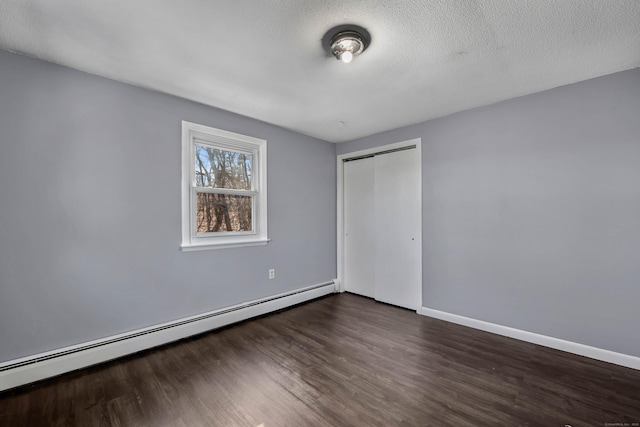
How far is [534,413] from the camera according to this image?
162 centimetres

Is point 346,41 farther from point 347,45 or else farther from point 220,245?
point 220,245

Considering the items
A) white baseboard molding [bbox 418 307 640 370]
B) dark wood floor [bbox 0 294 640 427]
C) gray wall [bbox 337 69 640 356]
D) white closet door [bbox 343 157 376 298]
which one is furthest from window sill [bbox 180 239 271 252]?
white baseboard molding [bbox 418 307 640 370]

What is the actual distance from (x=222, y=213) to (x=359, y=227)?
2105 millimetres

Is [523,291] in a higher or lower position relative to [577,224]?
lower

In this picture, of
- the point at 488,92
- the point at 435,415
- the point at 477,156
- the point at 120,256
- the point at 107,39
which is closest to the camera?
the point at 435,415

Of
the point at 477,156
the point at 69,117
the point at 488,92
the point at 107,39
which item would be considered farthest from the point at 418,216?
the point at 69,117

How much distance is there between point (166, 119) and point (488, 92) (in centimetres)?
321

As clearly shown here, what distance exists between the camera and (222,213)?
305 cm

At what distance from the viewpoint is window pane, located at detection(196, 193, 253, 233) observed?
2869mm

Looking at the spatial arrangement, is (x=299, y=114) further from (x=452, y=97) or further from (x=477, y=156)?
(x=477, y=156)

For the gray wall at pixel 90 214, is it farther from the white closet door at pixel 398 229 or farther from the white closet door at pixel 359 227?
the white closet door at pixel 398 229

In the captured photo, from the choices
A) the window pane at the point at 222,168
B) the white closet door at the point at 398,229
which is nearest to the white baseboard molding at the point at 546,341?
the white closet door at the point at 398,229

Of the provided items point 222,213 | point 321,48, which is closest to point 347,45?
point 321,48

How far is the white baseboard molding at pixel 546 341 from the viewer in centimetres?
212
